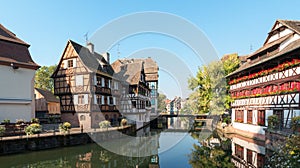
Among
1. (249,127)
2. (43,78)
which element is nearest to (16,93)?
(249,127)

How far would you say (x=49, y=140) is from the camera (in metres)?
13.7

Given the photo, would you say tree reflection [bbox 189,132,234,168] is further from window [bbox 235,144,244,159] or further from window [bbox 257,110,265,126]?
window [bbox 257,110,265,126]

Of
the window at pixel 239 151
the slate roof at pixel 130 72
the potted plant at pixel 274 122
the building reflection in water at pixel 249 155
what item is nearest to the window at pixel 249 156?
the building reflection in water at pixel 249 155

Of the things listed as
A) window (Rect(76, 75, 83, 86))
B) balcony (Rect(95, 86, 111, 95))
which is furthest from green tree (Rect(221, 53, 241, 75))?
window (Rect(76, 75, 83, 86))

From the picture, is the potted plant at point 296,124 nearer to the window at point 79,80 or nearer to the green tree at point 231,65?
the green tree at point 231,65

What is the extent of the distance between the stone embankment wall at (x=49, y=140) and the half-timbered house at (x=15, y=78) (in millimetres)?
4612

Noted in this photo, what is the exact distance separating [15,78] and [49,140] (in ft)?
24.6

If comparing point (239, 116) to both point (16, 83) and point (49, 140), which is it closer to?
point (49, 140)

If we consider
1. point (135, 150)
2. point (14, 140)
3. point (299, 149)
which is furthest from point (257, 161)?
point (14, 140)

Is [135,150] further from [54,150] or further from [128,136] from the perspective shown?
[54,150]

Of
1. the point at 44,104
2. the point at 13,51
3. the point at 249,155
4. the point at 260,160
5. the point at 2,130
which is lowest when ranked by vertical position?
the point at 249,155

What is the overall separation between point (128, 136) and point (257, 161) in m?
12.6

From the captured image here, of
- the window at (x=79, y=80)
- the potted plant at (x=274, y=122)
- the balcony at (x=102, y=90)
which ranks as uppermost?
the window at (x=79, y=80)

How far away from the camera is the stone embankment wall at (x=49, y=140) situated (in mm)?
12078
